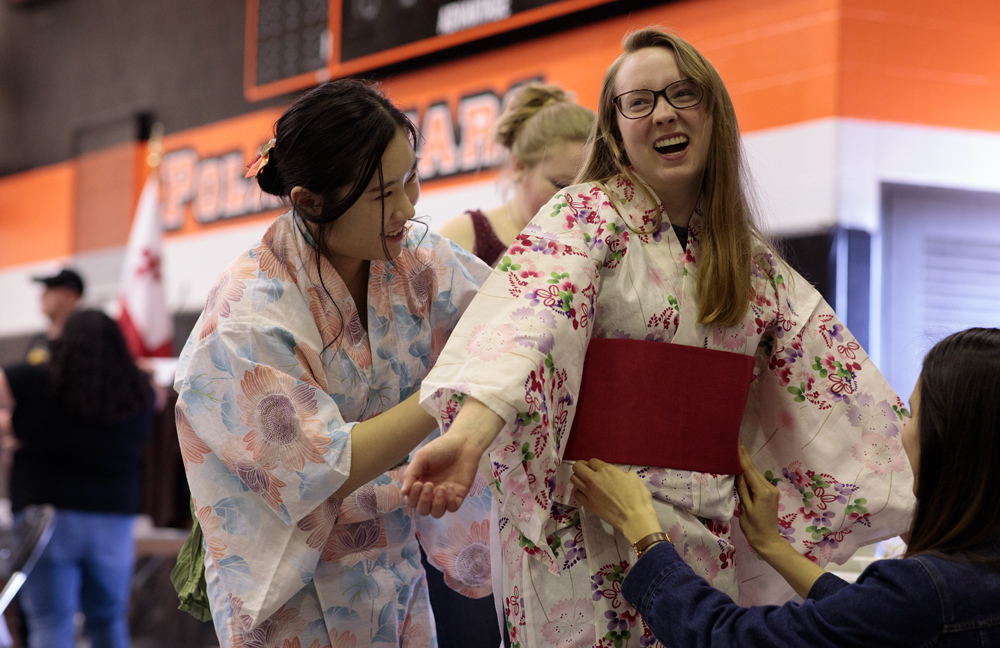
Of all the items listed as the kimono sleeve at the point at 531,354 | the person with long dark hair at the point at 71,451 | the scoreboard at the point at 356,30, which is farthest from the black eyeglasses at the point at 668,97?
the person with long dark hair at the point at 71,451

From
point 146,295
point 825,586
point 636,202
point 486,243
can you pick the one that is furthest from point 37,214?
point 825,586

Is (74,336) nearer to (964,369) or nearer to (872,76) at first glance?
(872,76)

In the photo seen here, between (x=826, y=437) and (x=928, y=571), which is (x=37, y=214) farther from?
(x=928, y=571)

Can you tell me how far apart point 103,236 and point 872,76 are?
14.7 feet

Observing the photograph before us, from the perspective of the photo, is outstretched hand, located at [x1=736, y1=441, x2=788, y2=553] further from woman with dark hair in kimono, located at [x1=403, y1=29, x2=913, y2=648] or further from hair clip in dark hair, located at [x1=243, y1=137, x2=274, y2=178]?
hair clip in dark hair, located at [x1=243, y1=137, x2=274, y2=178]

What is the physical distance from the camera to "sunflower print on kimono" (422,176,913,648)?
1172 millimetres

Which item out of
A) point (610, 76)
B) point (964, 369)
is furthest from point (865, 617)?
point (610, 76)

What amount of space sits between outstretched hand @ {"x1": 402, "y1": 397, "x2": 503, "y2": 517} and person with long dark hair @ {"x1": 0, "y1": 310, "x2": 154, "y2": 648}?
2.53 metres

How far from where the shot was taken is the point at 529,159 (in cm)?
203

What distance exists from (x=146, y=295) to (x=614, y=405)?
4.28 metres

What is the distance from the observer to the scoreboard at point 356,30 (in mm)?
3697

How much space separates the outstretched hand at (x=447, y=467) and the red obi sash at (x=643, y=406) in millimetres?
190

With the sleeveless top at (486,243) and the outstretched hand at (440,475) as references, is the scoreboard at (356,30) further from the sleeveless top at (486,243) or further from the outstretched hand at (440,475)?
the outstretched hand at (440,475)

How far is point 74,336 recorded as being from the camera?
3289 millimetres
